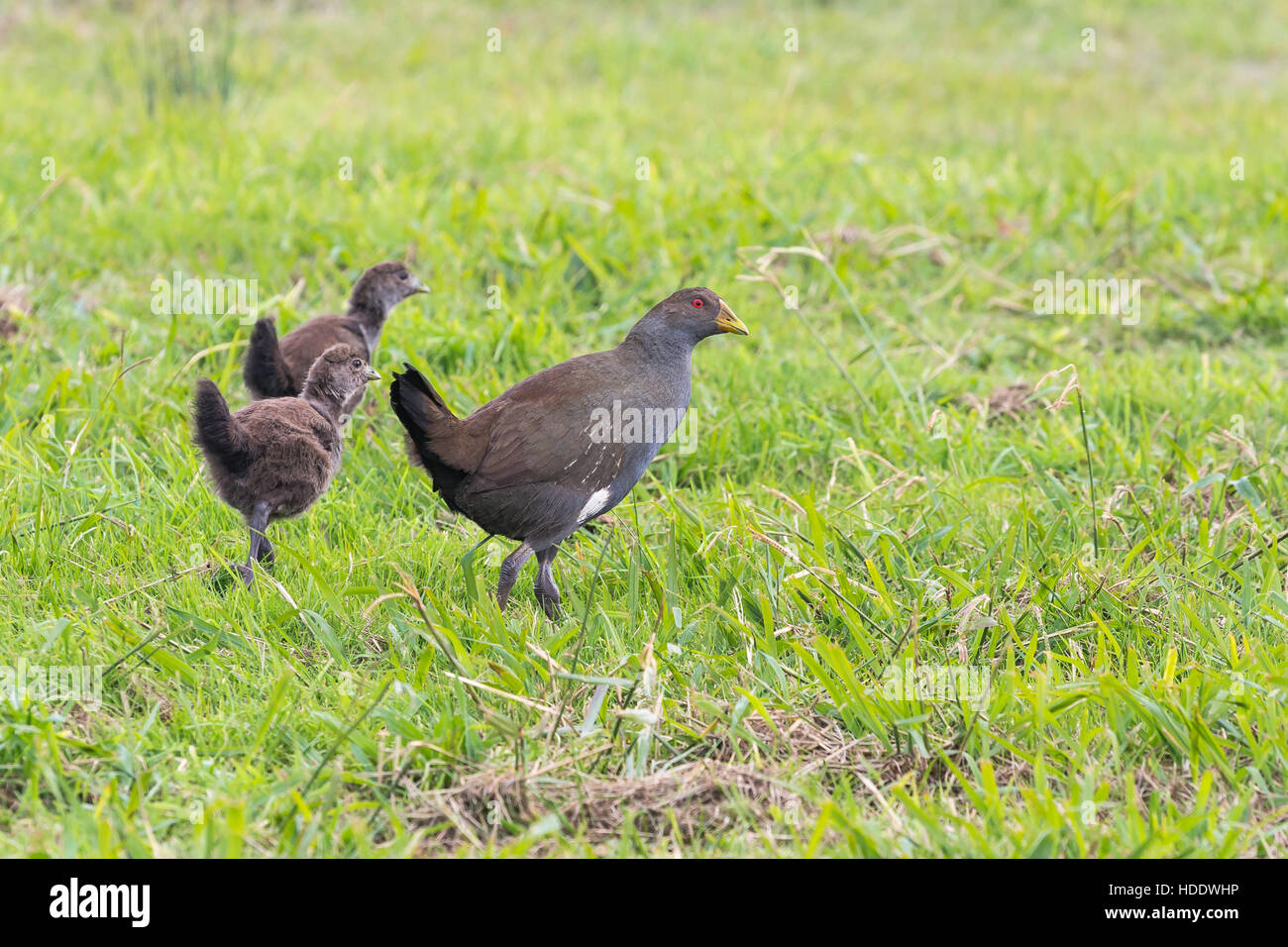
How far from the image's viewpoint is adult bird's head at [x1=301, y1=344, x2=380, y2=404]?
5.25 metres

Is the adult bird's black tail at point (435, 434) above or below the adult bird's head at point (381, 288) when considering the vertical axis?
below

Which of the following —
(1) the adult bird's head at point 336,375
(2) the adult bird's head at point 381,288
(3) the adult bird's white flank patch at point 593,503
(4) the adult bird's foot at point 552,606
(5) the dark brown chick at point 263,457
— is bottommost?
(4) the adult bird's foot at point 552,606

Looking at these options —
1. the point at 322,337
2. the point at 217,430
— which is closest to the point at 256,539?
the point at 217,430

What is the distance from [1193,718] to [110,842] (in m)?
2.91

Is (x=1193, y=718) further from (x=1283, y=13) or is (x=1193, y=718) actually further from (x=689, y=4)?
(x=1283, y=13)

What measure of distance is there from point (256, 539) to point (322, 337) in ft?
4.92

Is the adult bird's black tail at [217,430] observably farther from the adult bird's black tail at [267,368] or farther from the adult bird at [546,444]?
the adult bird's black tail at [267,368]

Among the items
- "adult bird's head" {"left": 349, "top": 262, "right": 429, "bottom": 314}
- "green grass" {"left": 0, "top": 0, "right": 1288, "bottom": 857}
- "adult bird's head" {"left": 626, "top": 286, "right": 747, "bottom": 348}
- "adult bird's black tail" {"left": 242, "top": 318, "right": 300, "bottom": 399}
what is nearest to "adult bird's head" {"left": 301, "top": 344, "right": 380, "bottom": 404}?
"adult bird's black tail" {"left": 242, "top": 318, "right": 300, "bottom": 399}

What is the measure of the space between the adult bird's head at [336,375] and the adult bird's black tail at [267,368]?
173mm

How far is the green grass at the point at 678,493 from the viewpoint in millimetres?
3605

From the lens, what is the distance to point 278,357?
5492mm

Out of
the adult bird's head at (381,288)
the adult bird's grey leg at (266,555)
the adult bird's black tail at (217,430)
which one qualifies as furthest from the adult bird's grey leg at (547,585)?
the adult bird's head at (381,288)
